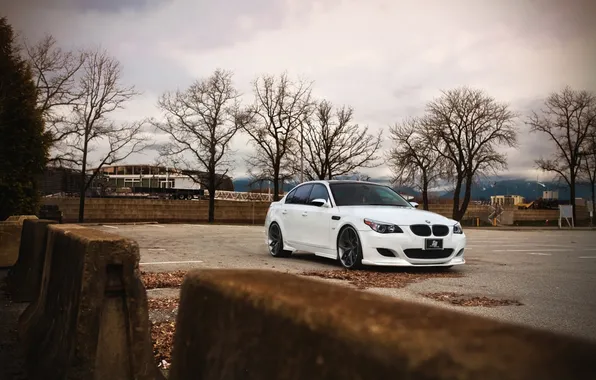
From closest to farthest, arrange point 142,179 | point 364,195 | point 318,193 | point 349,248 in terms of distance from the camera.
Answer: point 349,248, point 364,195, point 318,193, point 142,179

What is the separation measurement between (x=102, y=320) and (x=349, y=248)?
603 centimetres

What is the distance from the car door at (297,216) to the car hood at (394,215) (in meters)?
1.23

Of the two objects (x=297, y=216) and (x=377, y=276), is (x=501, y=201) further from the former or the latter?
(x=377, y=276)

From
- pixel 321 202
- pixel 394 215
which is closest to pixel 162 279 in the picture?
pixel 321 202

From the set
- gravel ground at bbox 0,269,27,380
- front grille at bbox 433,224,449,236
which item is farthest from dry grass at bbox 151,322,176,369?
front grille at bbox 433,224,449,236

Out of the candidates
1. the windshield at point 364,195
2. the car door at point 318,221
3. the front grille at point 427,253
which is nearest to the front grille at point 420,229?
the front grille at point 427,253

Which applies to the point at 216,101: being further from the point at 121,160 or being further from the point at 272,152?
the point at 121,160

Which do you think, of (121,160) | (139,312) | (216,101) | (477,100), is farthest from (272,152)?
(139,312)

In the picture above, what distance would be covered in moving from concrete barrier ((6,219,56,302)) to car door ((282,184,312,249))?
4.83 m

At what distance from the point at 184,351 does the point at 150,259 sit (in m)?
8.62

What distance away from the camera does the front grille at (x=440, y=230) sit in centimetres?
842

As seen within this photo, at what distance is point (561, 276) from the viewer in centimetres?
836

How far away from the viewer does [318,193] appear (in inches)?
398

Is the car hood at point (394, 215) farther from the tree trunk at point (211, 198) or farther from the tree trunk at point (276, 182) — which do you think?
the tree trunk at point (276, 182)
